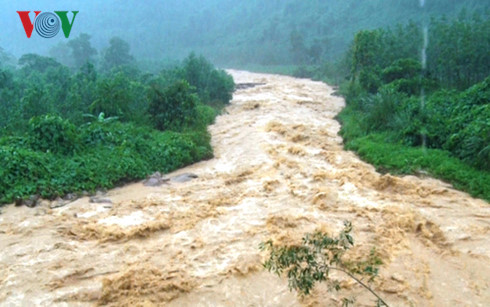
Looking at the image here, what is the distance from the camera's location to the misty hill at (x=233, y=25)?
3872cm

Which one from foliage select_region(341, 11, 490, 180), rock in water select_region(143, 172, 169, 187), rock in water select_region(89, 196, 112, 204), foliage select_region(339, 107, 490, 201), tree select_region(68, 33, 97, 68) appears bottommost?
foliage select_region(339, 107, 490, 201)

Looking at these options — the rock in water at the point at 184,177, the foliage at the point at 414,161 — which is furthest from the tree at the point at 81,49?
the foliage at the point at 414,161

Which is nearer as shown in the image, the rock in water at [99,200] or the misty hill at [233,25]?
the rock in water at [99,200]

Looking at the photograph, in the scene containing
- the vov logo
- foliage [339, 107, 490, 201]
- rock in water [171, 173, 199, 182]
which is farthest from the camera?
rock in water [171, 173, 199, 182]

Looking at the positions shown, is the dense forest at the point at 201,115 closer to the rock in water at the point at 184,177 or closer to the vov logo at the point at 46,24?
the rock in water at the point at 184,177

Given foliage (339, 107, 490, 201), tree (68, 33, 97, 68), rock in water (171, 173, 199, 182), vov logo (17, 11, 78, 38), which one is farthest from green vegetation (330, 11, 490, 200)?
tree (68, 33, 97, 68)

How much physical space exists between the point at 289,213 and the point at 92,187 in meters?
4.08

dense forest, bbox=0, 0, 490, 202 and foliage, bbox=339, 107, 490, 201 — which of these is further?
dense forest, bbox=0, 0, 490, 202

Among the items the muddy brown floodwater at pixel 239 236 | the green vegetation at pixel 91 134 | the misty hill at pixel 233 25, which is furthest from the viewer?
the misty hill at pixel 233 25

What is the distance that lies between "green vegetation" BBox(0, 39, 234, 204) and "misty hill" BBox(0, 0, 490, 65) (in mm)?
26322

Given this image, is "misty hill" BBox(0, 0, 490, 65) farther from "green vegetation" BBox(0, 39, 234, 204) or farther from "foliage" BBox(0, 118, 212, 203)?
"foliage" BBox(0, 118, 212, 203)

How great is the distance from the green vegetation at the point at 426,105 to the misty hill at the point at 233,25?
17.3 meters

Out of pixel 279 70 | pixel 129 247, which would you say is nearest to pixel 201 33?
pixel 279 70

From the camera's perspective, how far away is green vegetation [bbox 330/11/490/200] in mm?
8500
